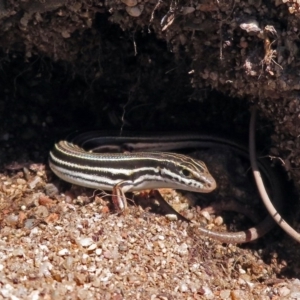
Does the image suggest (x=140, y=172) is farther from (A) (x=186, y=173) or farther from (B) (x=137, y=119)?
(B) (x=137, y=119)

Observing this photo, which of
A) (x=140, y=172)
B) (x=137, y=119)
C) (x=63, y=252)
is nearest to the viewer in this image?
(x=63, y=252)

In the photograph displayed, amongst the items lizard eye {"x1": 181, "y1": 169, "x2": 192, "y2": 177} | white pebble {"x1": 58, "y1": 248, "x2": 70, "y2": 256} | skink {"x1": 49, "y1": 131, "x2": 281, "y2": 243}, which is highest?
lizard eye {"x1": 181, "y1": 169, "x2": 192, "y2": 177}

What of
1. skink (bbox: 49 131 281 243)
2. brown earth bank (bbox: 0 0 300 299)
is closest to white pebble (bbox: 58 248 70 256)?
brown earth bank (bbox: 0 0 300 299)

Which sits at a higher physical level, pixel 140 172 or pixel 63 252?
pixel 140 172

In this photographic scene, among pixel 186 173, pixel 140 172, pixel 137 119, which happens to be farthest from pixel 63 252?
pixel 137 119

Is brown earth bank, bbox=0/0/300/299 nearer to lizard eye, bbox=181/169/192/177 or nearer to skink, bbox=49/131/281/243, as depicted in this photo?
skink, bbox=49/131/281/243

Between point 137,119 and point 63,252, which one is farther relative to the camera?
point 137,119

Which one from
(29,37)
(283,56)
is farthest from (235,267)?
(29,37)

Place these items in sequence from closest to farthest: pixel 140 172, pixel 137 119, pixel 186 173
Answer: pixel 186 173, pixel 140 172, pixel 137 119

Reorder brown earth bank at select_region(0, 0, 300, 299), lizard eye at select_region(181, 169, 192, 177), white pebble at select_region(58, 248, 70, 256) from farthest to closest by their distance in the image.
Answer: lizard eye at select_region(181, 169, 192, 177)
white pebble at select_region(58, 248, 70, 256)
brown earth bank at select_region(0, 0, 300, 299)

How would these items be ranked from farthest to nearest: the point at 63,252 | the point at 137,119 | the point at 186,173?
the point at 137,119 → the point at 186,173 → the point at 63,252

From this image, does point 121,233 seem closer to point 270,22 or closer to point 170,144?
point 170,144
